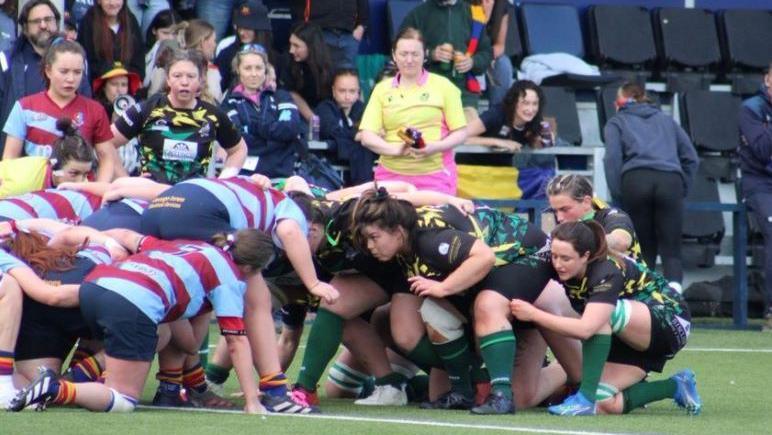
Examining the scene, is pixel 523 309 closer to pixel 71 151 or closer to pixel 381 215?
pixel 381 215

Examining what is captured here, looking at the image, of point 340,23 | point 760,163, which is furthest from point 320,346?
point 760,163

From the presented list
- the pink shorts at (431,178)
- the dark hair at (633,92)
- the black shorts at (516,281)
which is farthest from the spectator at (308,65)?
the black shorts at (516,281)

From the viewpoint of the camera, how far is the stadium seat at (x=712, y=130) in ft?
44.2

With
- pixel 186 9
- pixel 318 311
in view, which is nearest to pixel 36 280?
pixel 318 311

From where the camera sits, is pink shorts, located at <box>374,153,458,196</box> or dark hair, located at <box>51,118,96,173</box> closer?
dark hair, located at <box>51,118,96,173</box>

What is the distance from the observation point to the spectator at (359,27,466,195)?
10141 millimetres

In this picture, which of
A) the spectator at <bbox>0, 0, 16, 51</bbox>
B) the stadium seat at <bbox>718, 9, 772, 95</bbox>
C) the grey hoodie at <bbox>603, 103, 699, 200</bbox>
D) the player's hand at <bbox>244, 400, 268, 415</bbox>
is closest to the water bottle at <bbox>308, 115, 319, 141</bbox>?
the grey hoodie at <bbox>603, 103, 699, 200</bbox>

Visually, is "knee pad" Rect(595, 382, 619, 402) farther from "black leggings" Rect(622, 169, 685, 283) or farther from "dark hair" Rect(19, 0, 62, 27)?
"black leggings" Rect(622, 169, 685, 283)

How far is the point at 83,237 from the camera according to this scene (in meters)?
7.16

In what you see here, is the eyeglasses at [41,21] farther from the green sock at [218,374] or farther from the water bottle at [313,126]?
the green sock at [218,374]

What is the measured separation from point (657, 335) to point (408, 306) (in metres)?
1.10

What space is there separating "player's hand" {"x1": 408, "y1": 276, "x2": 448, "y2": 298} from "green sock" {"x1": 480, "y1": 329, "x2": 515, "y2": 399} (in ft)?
0.88

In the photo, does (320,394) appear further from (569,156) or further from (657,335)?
(569,156)

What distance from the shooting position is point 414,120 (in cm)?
1021
